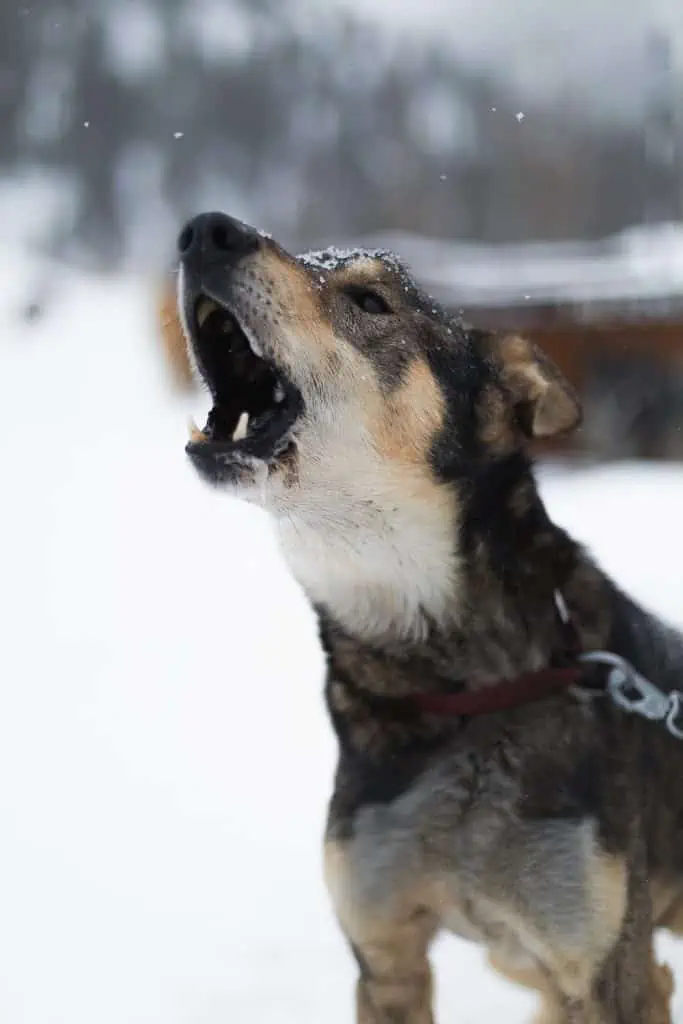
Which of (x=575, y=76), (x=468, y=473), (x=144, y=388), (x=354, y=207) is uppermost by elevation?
(x=575, y=76)

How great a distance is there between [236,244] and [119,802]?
2817 mm

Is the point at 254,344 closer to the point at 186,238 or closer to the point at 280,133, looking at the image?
the point at 186,238

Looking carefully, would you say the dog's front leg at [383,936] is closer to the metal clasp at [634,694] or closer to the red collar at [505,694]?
the red collar at [505,694]

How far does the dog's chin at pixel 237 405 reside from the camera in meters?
2.08

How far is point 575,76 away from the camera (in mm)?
18484

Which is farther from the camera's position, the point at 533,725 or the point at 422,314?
the point at 422,314

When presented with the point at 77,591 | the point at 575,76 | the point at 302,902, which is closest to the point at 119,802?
the point at 302,902

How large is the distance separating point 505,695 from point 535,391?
2.21 feet

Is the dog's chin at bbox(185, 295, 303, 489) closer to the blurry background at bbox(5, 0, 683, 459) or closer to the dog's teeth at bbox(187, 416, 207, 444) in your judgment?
the dog's teeth at bbox(187, 416, 207, 444)

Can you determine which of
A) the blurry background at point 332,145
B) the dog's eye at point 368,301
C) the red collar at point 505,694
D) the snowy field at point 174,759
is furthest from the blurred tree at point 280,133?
the red collar at point 505,694

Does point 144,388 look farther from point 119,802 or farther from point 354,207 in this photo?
point 119,802

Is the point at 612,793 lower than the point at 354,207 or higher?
lower

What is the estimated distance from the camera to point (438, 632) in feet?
7.64

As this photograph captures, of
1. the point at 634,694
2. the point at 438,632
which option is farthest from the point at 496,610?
the point at 634,694
